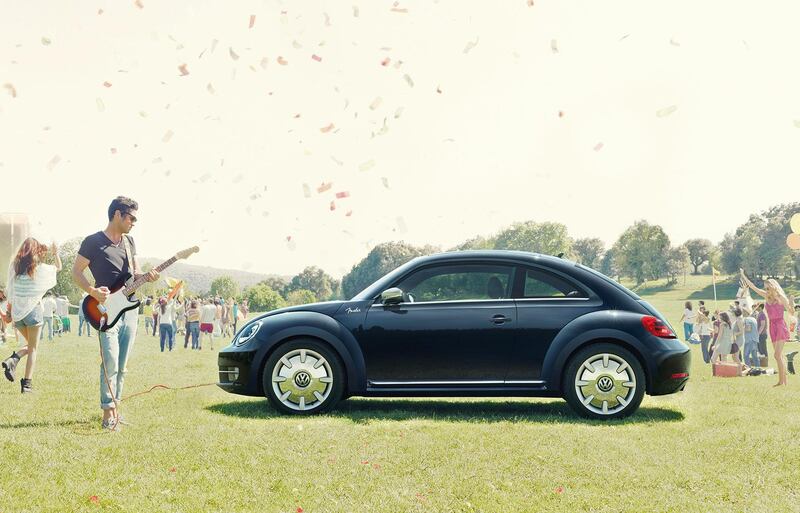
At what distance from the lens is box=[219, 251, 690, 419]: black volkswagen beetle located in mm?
7754

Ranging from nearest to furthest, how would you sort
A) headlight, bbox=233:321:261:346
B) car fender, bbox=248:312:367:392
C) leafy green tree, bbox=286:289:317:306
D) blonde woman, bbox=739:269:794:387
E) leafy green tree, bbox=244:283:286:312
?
car fender, bbox=248:312:367:392 < headlight, bbox=233:321:261:346 < blonde woman, bbox=739:269:794:387 < leafy green tree, bbox=244:283:286:312 < leafy green tree, bbox=286:289:317:306

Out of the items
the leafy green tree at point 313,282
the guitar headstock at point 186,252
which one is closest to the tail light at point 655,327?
the guitar headstock at point 186,252

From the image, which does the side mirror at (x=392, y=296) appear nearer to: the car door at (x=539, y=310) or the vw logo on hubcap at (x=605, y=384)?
the car door at (x=539, y=310)

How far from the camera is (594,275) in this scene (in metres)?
8.16

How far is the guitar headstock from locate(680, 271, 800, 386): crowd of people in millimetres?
7564

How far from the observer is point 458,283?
26.6 feet

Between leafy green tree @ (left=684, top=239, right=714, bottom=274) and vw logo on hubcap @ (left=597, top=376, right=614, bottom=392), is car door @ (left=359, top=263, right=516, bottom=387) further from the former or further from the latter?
leafy green tree @ (left=684, top=239, right=714, bottom=274)

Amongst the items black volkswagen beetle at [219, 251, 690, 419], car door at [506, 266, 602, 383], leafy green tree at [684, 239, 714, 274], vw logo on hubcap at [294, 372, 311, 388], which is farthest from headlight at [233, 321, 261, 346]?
leafy green tree at [684, 239, 714, 274]

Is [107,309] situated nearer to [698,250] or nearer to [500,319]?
[500,319]

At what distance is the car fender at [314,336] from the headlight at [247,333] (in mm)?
57

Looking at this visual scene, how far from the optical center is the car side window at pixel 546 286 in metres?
7.96

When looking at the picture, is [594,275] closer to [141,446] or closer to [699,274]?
[141,446]

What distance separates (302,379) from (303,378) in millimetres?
15

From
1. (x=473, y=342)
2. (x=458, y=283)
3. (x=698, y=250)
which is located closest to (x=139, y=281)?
(x=458, y=283)
